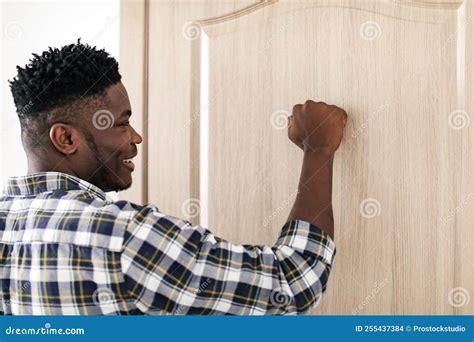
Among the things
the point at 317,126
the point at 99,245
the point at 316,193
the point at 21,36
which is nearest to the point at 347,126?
the point at 317,126

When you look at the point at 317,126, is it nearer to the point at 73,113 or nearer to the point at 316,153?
the point at 316,153

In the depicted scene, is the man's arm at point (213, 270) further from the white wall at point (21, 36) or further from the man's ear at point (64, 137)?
the white wall at point (21, 36)

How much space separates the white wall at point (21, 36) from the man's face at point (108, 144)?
0.50 m

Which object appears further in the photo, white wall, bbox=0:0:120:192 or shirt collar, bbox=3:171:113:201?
white wall, bbox=0:0:120:192

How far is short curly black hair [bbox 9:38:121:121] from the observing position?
870 mm

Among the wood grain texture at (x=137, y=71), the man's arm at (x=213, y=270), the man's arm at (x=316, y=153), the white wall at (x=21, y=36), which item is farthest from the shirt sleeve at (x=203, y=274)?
the white wall at (x=21, y=36)

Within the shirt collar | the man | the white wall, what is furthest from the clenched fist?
the white wall

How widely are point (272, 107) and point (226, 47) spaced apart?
0.16 metres

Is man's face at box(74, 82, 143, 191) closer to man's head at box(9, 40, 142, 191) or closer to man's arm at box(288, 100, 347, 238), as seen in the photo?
man's head at box(9, 40, 142, 191)

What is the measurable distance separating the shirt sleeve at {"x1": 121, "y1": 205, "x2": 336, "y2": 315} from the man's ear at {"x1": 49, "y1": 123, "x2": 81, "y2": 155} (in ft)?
0.63

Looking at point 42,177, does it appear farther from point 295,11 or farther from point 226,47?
point 295,11

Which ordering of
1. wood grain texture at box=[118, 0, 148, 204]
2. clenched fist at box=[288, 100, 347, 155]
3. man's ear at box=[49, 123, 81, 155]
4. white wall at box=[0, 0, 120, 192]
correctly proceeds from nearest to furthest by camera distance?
man's ear at box=[49, 123, 81, 155] → clenched fist at box=[288, 100, 347, 155] → wood grain texture at box=[118, 0, 148, 204] → white wall at box=[0, 0, 120, 192]

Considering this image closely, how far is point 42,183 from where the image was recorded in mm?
845

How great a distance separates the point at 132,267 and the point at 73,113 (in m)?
0.29
